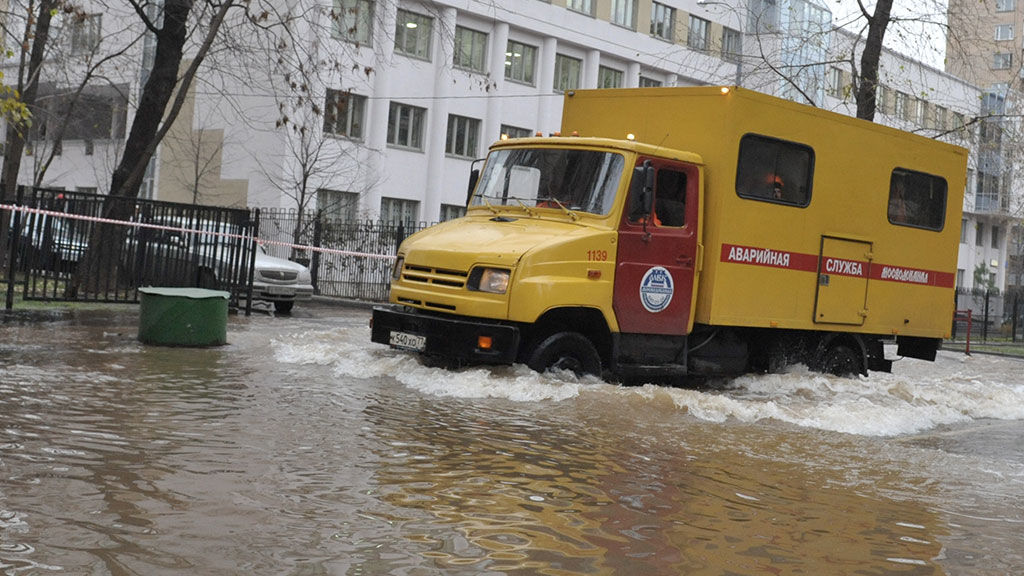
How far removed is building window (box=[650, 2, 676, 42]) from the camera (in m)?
49.7

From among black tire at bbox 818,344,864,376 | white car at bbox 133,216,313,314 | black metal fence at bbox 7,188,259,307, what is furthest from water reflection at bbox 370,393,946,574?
white car at bbox 133,216,313,314

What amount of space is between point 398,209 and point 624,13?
1400cm

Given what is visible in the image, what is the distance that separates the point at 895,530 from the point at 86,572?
4.12 metres

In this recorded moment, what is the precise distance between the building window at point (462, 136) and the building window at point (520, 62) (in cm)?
249

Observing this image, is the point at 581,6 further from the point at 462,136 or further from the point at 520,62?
the point at 462,136

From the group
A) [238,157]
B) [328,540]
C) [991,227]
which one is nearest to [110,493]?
[328,540]

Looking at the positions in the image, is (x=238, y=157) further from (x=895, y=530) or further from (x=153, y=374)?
(x=895, y=530)

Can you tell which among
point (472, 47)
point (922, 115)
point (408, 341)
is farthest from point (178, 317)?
point (472, 47)

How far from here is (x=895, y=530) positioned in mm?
6344

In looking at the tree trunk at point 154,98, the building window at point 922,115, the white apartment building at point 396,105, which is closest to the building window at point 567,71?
the white apartment building at point 396,105

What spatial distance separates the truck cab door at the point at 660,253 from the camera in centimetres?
1149

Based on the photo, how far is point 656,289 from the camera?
38.8 ft

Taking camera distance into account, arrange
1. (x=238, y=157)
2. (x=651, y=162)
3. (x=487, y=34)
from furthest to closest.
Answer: (x=487, y=34)
(x=238, y=157)
(x=651, y=162)

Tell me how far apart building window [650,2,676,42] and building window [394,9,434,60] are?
12477mm
